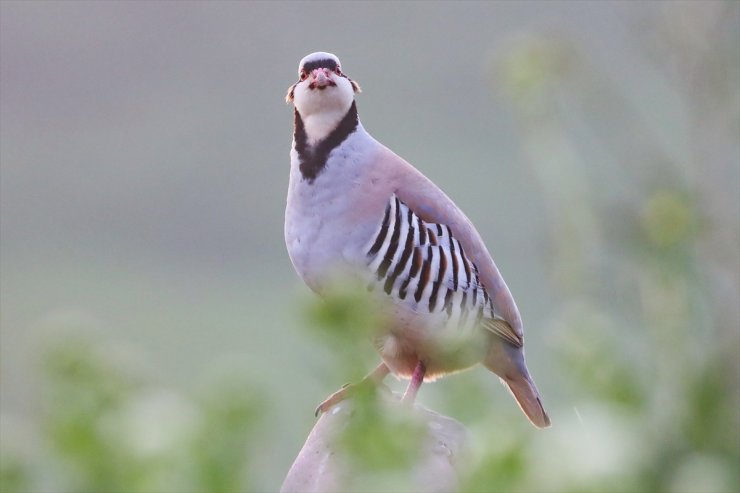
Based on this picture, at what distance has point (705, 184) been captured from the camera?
273cm

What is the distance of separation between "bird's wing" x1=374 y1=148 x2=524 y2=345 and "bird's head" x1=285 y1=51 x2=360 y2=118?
264 millimetres

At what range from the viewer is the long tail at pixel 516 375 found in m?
4.45

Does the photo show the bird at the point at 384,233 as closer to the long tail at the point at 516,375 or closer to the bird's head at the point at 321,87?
the bird's head at the point at 321,87

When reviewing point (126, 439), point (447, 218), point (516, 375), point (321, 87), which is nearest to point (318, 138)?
point (321, 87)

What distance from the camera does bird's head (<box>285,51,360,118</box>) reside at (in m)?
4.06

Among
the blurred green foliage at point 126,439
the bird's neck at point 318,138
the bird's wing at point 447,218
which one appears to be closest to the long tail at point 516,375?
the bird's wing at point 447,218

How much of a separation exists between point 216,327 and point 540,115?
25124mm

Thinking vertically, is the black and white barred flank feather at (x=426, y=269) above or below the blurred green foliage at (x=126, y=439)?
above

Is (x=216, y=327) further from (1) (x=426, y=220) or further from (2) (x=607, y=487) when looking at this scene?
(2) (x=607, y=487)

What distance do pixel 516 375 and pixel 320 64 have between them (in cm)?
150

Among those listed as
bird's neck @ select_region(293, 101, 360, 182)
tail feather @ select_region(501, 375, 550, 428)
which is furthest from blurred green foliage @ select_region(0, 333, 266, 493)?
tail feather @ select_region(501, 375, 550, 428)

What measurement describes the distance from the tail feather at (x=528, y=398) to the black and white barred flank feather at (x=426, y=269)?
1.61 feet

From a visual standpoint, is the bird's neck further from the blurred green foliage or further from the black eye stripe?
the blurred green foliage

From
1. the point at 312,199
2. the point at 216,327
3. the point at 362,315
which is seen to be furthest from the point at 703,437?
the point at 216,327
